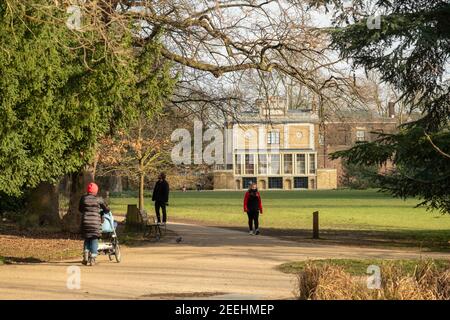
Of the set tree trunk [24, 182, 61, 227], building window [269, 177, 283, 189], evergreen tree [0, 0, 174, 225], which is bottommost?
tree trunk [24, 182, 61, 227]

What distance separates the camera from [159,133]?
4325cm

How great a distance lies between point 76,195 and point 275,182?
8581cm

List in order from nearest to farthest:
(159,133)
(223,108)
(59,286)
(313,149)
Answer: (59,286) → (223,108) → (159,133) → (313,149)

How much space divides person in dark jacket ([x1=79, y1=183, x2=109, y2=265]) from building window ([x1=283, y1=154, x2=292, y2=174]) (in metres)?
94.4

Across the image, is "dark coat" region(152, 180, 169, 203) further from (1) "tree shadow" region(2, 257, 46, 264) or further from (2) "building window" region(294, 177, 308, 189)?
(2) "building window" region(294, 177, 308, 189)

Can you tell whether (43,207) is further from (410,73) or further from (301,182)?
(301,182)

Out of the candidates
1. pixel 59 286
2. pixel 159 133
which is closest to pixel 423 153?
pixel 59 286

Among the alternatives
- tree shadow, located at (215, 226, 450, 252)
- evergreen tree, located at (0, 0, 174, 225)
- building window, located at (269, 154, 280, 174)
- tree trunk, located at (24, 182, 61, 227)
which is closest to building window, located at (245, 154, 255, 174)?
building window, located at (269, 154, 280, 174)

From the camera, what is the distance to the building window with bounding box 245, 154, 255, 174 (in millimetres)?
108494

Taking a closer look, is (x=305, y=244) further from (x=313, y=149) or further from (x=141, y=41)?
(x=313, y=149)

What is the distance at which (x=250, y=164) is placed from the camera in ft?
358

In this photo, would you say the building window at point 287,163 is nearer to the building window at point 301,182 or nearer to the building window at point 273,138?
the building window at point 301,182
